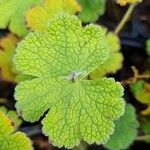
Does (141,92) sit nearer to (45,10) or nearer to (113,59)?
(113,59)

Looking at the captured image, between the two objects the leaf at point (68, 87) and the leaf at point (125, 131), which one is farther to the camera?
the leaf at point (125, 131)

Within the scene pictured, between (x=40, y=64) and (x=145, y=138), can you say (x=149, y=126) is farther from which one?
(x=40, y=64)

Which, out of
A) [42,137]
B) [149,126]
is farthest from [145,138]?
[42,137]

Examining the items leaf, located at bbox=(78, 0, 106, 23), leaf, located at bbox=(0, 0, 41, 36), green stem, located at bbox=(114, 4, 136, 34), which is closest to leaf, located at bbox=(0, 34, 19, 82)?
leaf, located at bbox=(0, 0, 41, 36)

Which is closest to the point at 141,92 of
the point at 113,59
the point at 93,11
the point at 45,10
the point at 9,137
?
the point at 113,59

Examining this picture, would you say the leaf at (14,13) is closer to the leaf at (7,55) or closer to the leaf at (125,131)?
the leaf at (7,55)

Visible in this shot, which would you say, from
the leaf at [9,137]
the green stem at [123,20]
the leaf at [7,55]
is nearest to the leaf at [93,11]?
the green stem at [123,20]
